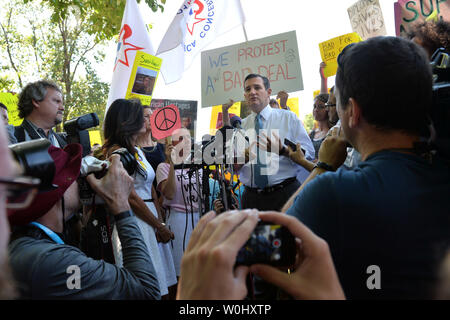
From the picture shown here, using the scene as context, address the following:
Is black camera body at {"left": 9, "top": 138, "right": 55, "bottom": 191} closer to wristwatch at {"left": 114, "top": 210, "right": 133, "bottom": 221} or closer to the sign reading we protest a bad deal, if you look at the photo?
wristwatch at {"left": 114, "top": 210, "right": 133, "bottom": 221}

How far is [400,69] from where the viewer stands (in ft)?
3.30

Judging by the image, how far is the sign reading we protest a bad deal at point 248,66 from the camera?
4.43m

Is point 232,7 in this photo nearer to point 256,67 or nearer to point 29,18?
point 256,67

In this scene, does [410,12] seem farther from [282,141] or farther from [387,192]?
[387,192]

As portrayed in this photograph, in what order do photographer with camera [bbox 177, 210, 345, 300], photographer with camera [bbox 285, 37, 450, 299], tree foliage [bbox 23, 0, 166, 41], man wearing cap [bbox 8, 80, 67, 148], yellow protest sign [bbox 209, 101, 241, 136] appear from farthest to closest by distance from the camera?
yellow protest sign [bbox 209, 101, 241, 136]
tree foliage [bbox 23, 0, 166, 41]
man wearing cap [bbox 8, 80, 67, 148]
photographer with camera [bbox 285, 37, 450, 299]
photographer with camera [bbox 177, 210, 345, 300]

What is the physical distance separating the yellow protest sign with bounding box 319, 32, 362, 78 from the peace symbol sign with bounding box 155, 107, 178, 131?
211 cm

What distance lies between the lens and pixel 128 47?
473cm

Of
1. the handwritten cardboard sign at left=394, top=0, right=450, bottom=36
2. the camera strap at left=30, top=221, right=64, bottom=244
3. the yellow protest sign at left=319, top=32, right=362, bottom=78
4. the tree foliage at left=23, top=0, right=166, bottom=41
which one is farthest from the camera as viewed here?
the tree foliage at left=23, top=0, right=166, bottom=41

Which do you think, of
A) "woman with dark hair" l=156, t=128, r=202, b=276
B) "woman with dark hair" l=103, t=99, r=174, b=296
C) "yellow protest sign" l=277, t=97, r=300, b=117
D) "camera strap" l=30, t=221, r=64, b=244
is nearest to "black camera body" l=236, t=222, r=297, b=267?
"camera strap" l=30, t=221, r=64, b=244

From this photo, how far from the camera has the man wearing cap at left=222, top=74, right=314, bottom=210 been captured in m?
3.74

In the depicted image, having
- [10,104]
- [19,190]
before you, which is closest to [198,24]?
[10,104]

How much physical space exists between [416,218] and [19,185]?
3.15 ft

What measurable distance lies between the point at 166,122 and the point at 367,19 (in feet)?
8.98
